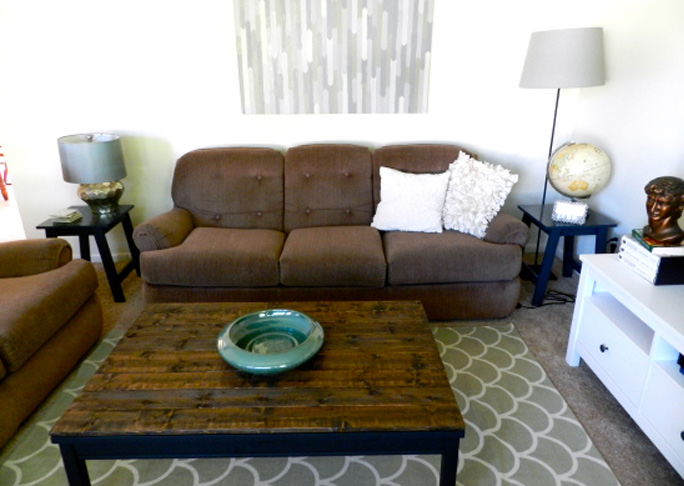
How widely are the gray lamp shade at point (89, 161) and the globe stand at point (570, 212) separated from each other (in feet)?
8.44

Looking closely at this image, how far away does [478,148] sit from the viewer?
3.30 meters

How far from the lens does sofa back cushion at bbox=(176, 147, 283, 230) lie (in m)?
2.97

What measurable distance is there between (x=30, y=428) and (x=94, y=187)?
144 cm

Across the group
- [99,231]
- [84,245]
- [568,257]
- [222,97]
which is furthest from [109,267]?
[568,257]

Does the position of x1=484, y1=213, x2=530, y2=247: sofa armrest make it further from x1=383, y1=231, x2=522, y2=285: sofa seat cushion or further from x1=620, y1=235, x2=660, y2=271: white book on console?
x1=620, y1=235, x2=660, y2=271: white book on console

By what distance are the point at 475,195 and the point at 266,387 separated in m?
Result: 1.73

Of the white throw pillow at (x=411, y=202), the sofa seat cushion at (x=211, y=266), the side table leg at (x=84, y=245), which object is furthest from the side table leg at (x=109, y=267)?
the white throw pillow at (x=411, y=202)

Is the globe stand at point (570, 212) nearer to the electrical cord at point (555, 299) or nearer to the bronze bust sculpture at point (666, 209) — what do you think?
the electrical cord at point (555, 299)

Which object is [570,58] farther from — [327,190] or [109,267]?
[109,267]

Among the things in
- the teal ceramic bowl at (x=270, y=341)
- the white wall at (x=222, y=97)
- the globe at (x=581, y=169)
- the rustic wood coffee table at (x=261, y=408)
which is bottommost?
the rustic wood coffee table at (x=261, y=408)

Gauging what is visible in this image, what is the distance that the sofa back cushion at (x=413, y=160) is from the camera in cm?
298

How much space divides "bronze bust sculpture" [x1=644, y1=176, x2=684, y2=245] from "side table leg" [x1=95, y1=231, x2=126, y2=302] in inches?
106

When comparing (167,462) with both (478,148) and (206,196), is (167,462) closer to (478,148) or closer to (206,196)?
(206,196)

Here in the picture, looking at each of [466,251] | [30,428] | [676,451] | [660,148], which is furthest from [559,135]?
[30,428]
